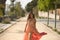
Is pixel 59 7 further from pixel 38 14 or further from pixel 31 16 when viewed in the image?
pixel 31 16

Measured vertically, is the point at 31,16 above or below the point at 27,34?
above

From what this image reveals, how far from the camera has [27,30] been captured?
10656 mm

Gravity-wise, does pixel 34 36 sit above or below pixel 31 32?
below

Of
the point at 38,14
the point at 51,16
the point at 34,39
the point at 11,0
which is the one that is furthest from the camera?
the point at 38,14

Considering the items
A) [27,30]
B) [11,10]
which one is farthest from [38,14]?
[27,30]

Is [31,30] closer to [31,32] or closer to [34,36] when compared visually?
[31,32]

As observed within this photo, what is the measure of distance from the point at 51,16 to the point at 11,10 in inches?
633

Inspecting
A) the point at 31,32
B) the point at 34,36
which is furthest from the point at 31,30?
the point at 34,36

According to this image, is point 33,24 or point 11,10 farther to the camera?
point 11,10

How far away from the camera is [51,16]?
79500mm

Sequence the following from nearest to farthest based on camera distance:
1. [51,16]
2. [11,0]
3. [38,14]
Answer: [51,16] < [11,0] < [38,14]

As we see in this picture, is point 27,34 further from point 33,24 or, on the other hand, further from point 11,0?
point 11,0

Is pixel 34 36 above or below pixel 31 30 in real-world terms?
below

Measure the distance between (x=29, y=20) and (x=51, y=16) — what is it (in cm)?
6942
